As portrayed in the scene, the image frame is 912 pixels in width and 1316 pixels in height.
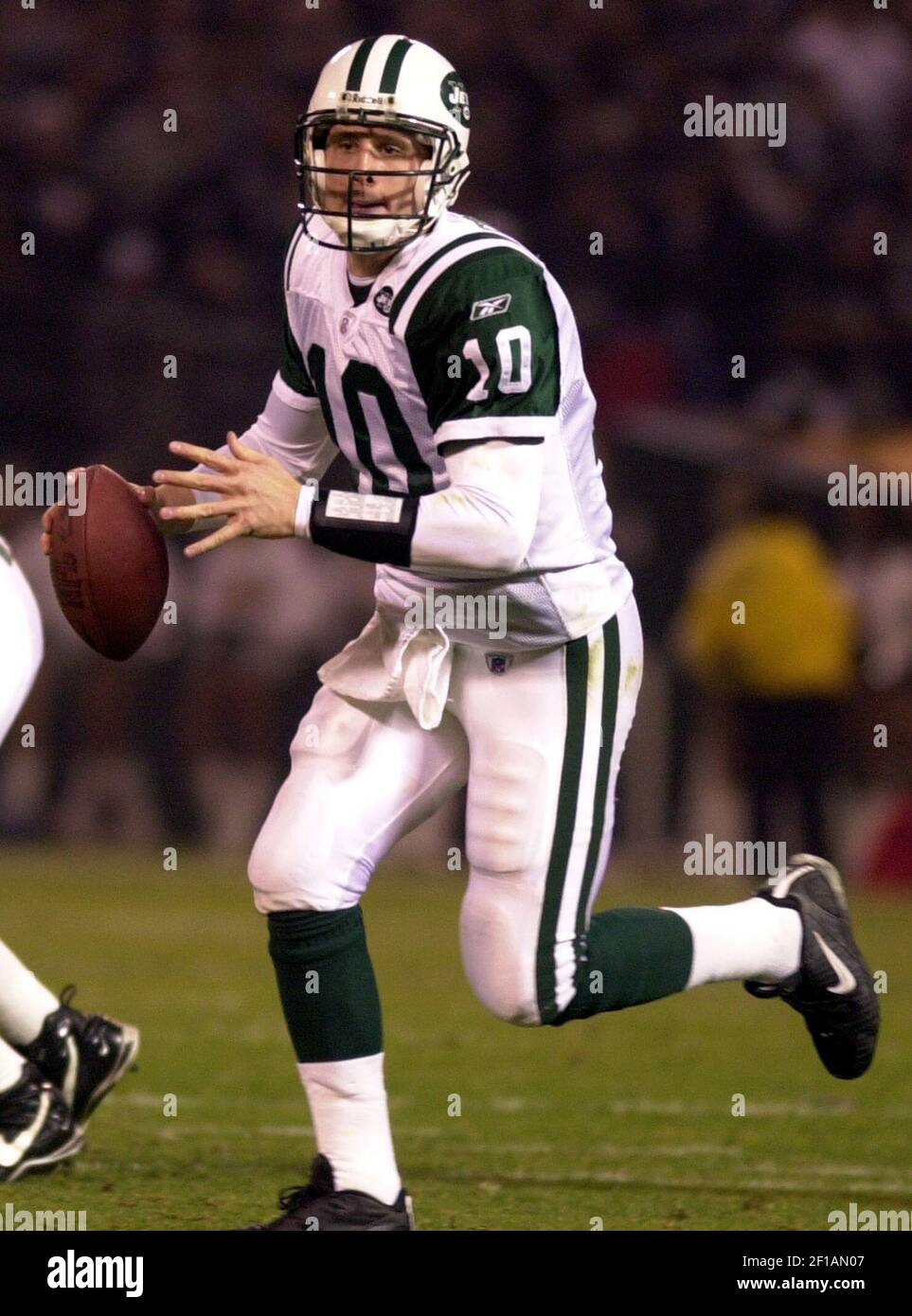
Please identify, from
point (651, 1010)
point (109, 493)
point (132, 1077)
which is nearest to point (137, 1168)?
point (132, 1077)

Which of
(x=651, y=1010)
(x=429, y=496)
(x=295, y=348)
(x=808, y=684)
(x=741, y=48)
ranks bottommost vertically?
(x=651, y=1010)

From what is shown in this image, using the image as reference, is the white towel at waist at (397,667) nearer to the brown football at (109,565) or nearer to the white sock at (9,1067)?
the brown football at (109,565)

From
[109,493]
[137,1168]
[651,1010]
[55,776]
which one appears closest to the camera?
[109,493]

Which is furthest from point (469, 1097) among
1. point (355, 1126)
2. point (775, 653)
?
point (775, 653)

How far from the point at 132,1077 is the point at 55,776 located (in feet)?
12.1

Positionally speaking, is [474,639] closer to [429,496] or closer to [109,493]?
[429,496]

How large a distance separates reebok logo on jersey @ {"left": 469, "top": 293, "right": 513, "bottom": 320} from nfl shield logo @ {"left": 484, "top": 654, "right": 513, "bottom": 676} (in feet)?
1.81

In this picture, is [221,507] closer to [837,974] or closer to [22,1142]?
[22,1142]

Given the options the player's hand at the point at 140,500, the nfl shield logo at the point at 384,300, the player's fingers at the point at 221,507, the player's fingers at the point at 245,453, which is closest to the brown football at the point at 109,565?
the player's hand at the point at 140,500

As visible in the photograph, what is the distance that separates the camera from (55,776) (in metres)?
8.38

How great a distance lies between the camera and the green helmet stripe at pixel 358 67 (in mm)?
3330

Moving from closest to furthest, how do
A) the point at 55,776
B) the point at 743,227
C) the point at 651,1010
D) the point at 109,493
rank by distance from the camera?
the point at 109,493 → the point at 651,1010 → the point at 55,776 → the point at 743,227

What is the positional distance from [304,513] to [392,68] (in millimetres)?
702

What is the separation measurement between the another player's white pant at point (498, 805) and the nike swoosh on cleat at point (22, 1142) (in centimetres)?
69
